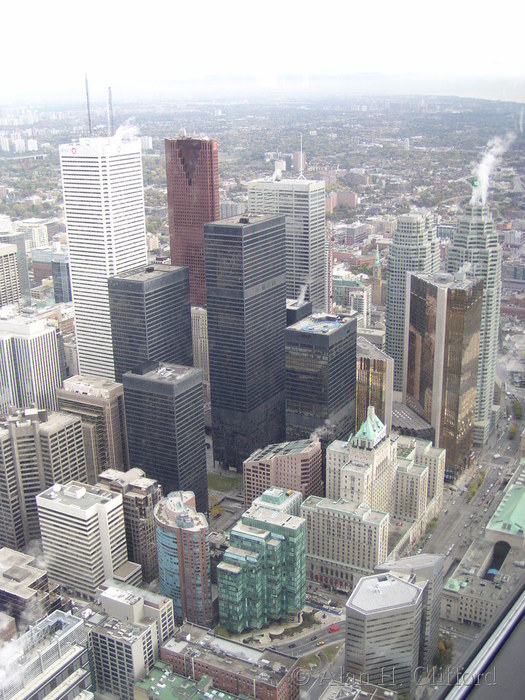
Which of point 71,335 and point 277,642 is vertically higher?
point 71,335

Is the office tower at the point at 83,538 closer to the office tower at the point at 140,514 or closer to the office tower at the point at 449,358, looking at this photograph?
the office tower at the point at 140,514

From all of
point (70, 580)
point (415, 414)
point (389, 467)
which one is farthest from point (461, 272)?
point (70, 580)

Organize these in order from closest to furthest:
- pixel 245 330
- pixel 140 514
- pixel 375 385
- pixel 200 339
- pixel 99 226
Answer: pixel 140 514
pixel 245 330
pixel 375 385
pixel 99 226
pixel 200 339

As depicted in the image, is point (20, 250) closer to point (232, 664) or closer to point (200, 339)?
point (200, 339)

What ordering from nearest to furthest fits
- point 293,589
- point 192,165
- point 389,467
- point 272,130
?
point 293,589, point 389,467, point 192,165, point 272,130

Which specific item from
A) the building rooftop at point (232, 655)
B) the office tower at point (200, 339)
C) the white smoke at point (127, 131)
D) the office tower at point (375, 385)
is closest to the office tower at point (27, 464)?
the building rooftop at point (232, 655)

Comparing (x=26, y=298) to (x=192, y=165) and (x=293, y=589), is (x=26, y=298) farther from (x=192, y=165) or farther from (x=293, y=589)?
(x=293, y=589)

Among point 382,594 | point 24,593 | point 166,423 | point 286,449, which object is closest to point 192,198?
point 166,423
